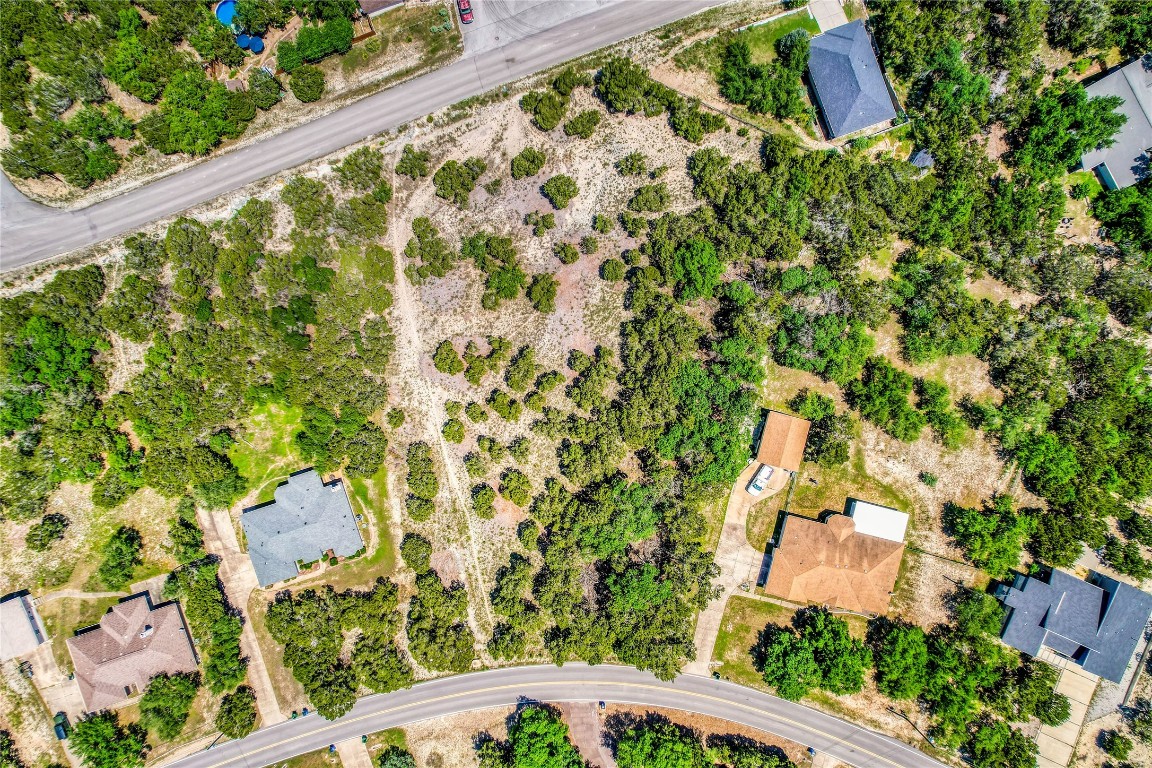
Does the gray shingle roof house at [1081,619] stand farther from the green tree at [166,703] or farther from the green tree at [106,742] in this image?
the green tree at [106,742]

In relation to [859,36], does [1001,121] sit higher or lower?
lower

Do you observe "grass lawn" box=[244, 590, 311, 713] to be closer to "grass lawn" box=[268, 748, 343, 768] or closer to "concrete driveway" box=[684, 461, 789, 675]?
"grass lawn" box=[268, 748, 343, 768]

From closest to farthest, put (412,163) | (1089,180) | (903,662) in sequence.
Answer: (903,662) < (1089,180) < (412,163)

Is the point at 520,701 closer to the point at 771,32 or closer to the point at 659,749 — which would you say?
the point at 659,749

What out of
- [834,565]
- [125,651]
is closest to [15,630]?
[125,651]

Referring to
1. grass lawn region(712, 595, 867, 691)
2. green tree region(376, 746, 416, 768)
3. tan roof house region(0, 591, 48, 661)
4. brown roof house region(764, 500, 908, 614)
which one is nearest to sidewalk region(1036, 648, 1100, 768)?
brown roof house region(764, 500, 908, 614)

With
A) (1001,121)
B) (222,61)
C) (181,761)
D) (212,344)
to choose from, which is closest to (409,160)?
(222,61)

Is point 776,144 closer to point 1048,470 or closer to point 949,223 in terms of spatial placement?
point 949,223
